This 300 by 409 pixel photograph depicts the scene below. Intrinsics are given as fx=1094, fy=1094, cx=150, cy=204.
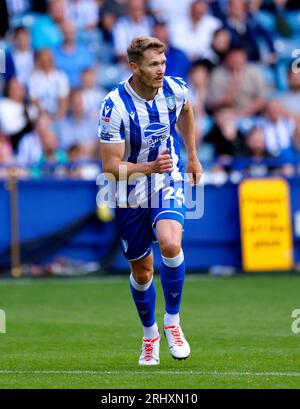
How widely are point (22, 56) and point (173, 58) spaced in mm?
2307

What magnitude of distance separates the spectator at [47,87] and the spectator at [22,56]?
0.57 feet

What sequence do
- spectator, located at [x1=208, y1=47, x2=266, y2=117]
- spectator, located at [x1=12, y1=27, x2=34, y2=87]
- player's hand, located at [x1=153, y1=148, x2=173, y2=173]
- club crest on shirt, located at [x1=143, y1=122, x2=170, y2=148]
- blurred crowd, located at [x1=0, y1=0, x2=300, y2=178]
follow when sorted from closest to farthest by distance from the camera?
1. player's hand, located at [x1=153, y1=148, x2=173, y2=173]
2. club crest on shirt, located at [x1=143, y1=122, x2=170, y2=148]
3. blurred crowd, located at [x1=0, y1=0, x2=300, y2=178]
4. spectator, located at [x1=12, y1=27, x2=34, y2=87]
5. spectator, located at [x1=208, y1=47, x2=266, y2=117]

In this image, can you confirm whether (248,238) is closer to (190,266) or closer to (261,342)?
(190,266)

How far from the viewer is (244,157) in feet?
51.4

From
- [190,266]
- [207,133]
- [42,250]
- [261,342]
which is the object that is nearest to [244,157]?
[207,133]

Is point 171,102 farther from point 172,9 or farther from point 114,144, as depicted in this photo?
point 172,9

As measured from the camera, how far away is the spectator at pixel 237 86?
1692 cm

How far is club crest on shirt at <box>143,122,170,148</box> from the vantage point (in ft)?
25.8

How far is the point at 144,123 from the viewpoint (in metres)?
7.84

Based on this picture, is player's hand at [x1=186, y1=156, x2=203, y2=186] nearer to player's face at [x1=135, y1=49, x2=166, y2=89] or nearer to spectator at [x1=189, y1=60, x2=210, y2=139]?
player's face at [x1=135, y1=49, x2=166, y2=89]

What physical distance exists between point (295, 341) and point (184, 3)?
1106 centimetres

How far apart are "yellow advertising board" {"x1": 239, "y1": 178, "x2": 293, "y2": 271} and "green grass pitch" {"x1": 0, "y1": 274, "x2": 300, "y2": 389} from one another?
350mm

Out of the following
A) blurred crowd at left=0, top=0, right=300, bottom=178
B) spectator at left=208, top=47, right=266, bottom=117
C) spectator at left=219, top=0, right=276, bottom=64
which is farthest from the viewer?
spectator at left=219, top=0, right=276, bottom=64

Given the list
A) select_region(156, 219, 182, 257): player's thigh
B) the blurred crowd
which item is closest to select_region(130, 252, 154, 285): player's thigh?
select_region(156, 219, 182, 257): player's thigh
